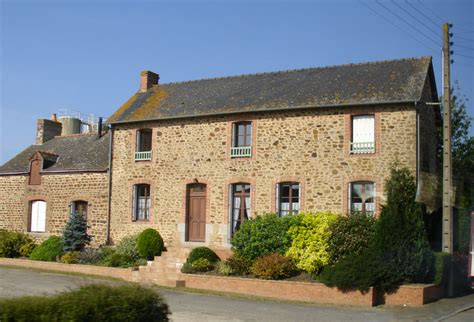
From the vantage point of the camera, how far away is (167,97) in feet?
83.7

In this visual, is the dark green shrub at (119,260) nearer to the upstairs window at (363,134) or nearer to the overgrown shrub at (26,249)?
the overgrown shrub at (26,249)

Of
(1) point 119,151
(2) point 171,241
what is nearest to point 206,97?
(1) point 119,151

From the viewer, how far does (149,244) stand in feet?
72.2

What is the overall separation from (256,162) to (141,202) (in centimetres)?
582

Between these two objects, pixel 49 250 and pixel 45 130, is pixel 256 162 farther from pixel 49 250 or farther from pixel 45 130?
pixel 45 130

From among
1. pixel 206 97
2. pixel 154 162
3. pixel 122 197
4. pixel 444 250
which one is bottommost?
pixel 444 250

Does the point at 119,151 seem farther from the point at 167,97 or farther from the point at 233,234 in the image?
the point at 233,234

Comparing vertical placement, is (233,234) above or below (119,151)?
below

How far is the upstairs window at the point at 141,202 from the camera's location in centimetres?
2407

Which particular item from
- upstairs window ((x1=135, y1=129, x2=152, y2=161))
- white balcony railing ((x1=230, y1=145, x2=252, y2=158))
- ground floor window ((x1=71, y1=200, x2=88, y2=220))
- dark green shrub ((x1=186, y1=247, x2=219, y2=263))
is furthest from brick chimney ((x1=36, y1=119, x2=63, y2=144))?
dark green shrub ((x1=186, y1=247, x2=219, y2=263))

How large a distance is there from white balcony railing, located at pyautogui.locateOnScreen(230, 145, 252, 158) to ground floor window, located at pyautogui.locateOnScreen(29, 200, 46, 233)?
10596mm

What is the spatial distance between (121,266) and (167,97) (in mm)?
8004

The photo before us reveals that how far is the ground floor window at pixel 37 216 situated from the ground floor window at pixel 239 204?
10.3m

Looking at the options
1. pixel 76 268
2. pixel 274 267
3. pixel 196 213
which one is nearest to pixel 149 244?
pixel 196 213
